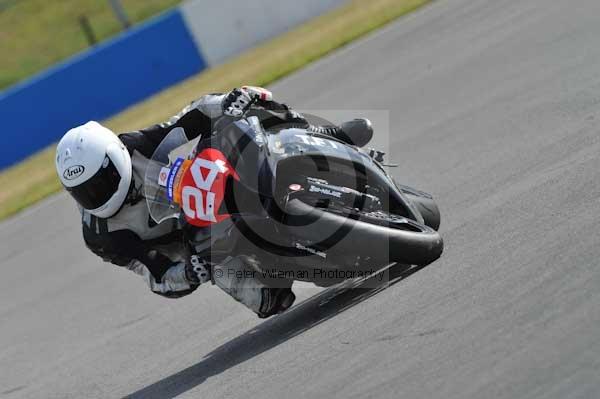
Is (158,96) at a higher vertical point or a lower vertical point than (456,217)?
lower

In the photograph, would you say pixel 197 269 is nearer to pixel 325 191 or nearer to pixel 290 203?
pixel 290 203

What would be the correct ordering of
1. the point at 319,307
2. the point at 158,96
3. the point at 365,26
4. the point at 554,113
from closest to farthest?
1. the point at 319,307
2. the point at 554,113
3. the point at 365,26
4. the point at 158,96

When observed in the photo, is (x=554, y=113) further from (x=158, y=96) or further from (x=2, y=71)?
(x=2, y=71)

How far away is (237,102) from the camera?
5.97 metres

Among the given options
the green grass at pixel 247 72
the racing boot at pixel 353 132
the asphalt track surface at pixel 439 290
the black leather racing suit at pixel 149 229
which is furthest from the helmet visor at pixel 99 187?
the green grass at pixel 247 72

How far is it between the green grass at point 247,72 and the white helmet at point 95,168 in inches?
346

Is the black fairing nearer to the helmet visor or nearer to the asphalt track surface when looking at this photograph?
the asphalt track surface

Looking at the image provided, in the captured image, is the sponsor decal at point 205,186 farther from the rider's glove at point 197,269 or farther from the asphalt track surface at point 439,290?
the asphalt track surface at point 439,290

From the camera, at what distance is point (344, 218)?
540cm

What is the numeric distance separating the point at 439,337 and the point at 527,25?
785cm

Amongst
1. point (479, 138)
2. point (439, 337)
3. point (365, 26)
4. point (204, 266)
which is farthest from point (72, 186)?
point (365, 26)

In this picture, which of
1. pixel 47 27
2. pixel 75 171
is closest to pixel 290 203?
pixel 75 171

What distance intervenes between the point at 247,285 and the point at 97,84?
604 inches

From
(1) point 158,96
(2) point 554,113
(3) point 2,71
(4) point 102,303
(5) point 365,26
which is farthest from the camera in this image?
(3) point 2,71
